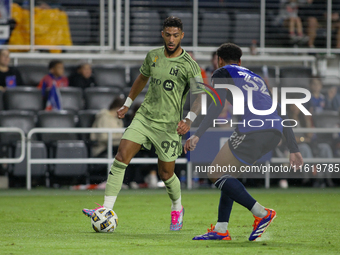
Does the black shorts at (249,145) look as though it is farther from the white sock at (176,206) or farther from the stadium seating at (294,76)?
the stadium seating at (294,76)

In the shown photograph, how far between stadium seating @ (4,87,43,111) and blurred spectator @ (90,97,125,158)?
1.44 meters

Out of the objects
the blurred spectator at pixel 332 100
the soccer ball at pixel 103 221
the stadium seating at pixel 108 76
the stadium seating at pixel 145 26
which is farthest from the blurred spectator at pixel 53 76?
the soccer ball at pixel 103 221

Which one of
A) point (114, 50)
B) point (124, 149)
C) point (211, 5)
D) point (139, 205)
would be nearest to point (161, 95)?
point (124, 149)

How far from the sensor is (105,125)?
39.2 ft

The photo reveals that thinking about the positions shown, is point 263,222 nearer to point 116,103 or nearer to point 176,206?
point 176,206

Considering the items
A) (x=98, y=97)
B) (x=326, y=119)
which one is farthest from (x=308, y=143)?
(x=98, y=97)

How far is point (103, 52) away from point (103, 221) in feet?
31.0

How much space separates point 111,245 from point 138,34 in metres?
10.7

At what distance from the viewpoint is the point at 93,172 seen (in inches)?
470

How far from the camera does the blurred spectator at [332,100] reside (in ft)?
44.9

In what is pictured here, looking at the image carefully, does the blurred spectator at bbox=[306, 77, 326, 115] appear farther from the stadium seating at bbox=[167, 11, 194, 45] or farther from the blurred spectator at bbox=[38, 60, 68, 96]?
the blurred spectator at bbox=[38, 60, 68, 96]

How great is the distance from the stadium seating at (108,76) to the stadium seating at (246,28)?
3.56 metres

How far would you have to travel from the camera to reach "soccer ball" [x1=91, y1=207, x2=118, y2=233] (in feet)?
20.8

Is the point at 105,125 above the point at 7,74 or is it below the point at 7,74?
below
